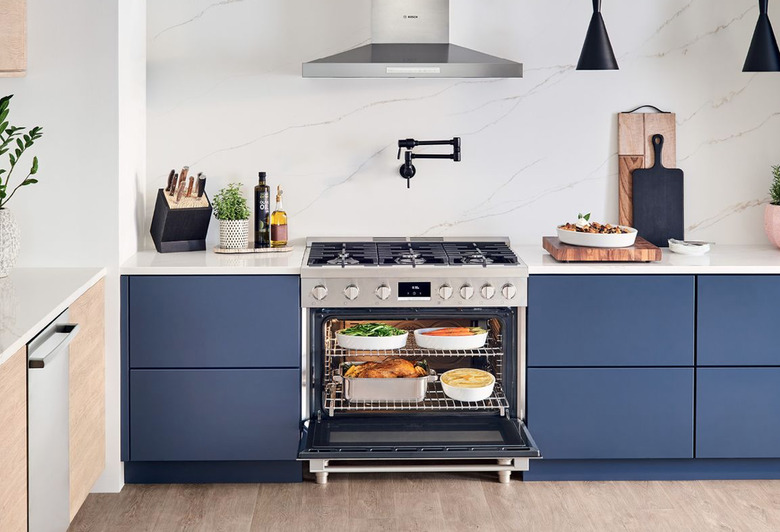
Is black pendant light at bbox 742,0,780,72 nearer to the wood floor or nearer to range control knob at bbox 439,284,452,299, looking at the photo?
range control knob at bbox 439,284,452,299

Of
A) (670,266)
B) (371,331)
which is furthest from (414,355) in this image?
(670,266)

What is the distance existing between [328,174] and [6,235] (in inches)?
53.5

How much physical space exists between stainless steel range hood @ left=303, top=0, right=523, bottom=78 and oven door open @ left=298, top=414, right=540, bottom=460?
123 cm

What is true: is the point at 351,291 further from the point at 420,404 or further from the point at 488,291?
the point at 420,404

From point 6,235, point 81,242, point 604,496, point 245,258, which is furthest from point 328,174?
point 604,496

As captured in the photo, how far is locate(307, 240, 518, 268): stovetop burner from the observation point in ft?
10.6

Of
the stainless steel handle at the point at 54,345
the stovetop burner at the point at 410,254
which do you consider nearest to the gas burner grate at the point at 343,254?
the stovetop burner at the point at 410,254

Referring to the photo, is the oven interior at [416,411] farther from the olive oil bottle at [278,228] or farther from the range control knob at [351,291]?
the olive oil bottle at [278,228]

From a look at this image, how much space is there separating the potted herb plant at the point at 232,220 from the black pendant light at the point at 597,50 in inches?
53.7

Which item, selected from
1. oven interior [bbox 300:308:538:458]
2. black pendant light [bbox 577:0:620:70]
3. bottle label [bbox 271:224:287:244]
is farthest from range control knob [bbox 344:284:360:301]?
black pendant light [bbox 577:0:620:70]

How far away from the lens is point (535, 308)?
126 inches

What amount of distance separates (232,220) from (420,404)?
99 centimetres

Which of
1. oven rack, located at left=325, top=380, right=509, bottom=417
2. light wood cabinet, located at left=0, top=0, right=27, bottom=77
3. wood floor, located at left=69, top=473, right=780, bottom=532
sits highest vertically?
light wood cabinet, located at left=0, top=0, right=27, bottom=77

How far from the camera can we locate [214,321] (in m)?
3.16
